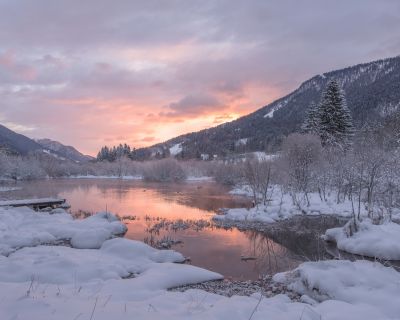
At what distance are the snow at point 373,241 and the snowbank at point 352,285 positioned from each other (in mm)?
4205

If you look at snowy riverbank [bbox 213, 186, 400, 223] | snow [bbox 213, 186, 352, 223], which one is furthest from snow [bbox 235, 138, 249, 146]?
snow [bbox 213, 186, 352, 223]

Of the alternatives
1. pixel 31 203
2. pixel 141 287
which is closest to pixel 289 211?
pixel 31 203

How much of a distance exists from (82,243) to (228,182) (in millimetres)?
65595

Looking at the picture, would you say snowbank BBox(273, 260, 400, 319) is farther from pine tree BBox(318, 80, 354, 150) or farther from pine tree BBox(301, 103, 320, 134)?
pine tree BBox(301, 103, 320, 134)

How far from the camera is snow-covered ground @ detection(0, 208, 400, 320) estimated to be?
6180 millimetres

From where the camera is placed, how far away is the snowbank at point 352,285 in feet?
28.3

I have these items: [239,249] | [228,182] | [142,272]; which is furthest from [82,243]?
[228,182]

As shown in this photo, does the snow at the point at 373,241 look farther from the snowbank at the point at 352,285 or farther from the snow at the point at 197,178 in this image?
the snow at the point at 197,178

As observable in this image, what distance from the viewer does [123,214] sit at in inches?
1122

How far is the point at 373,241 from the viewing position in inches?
652

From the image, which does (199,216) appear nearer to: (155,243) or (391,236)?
(155,243)

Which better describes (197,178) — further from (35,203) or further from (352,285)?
(352,285)

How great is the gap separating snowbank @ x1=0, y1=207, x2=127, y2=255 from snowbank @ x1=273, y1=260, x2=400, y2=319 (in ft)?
29.3

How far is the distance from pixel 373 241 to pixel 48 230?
51.2 ft
